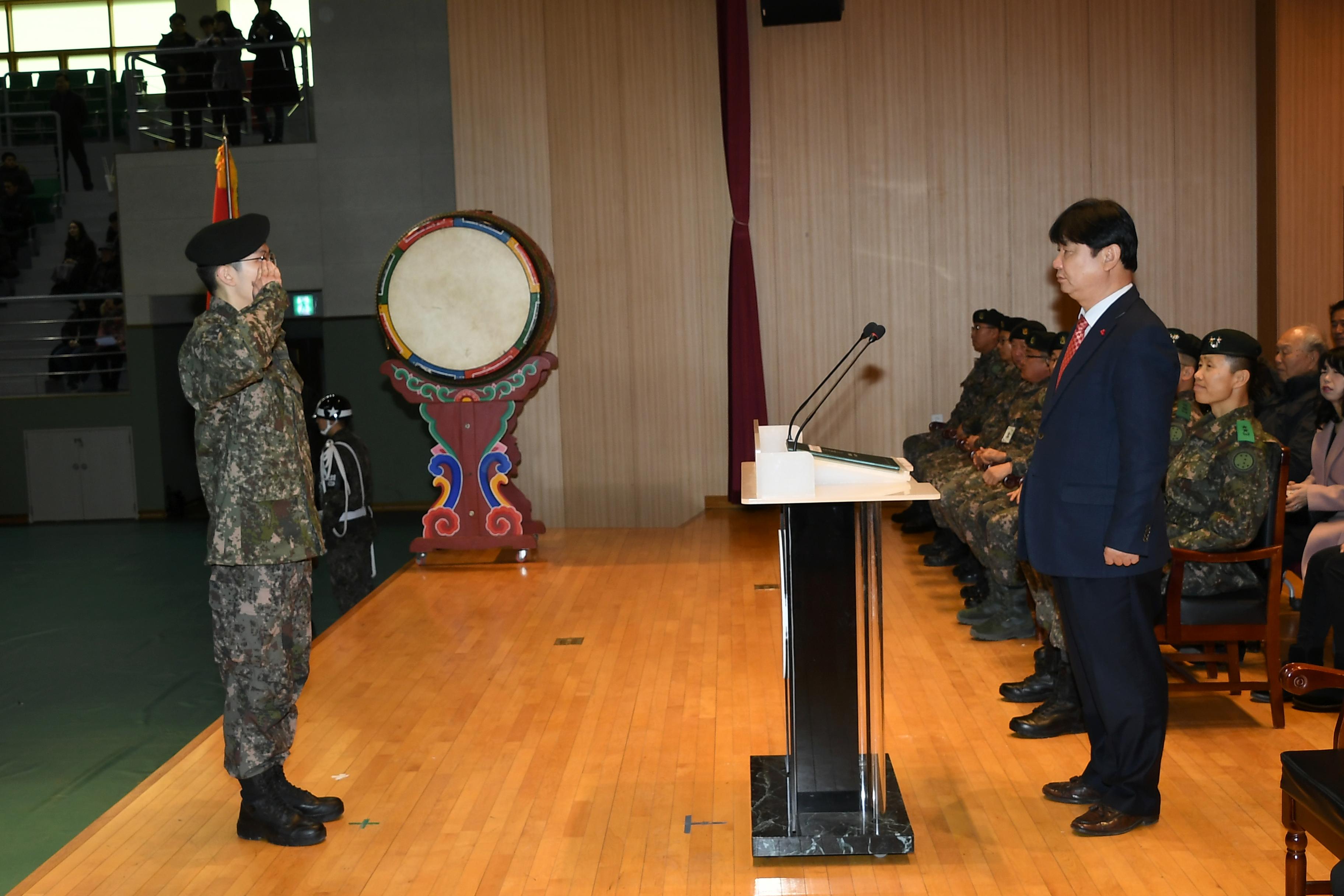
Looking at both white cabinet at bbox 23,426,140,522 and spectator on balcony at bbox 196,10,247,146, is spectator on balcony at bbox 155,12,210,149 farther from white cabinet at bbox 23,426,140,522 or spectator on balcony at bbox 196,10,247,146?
white cabinet at bbox 23,426,140,522

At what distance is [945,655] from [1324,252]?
4.06 m

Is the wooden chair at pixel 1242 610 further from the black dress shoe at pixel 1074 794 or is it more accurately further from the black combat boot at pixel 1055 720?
the black dress shoe at pixel 1074 794

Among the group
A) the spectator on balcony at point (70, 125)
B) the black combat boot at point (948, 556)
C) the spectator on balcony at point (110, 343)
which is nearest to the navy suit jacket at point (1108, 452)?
the black combat boot at point (948, 556)

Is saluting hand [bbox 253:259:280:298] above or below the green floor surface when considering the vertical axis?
above

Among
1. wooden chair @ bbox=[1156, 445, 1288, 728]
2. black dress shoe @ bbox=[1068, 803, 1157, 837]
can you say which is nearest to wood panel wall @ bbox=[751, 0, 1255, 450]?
wooden chair @ bbox=[1156, 445, 1288, 728]

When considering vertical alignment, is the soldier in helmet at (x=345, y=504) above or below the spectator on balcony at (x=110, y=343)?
below

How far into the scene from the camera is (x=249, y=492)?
277cm

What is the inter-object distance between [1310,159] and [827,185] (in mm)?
2875

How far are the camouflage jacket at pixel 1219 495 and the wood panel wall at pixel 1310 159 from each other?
3799 mm

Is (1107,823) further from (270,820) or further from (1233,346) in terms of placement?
(270,820)

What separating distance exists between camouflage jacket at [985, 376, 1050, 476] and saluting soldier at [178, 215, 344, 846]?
9.24 feet

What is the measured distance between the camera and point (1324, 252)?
6.67m

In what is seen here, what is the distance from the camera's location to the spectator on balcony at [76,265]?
10.2 m

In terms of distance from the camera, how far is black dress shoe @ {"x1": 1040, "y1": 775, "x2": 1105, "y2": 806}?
2910 millimetres
